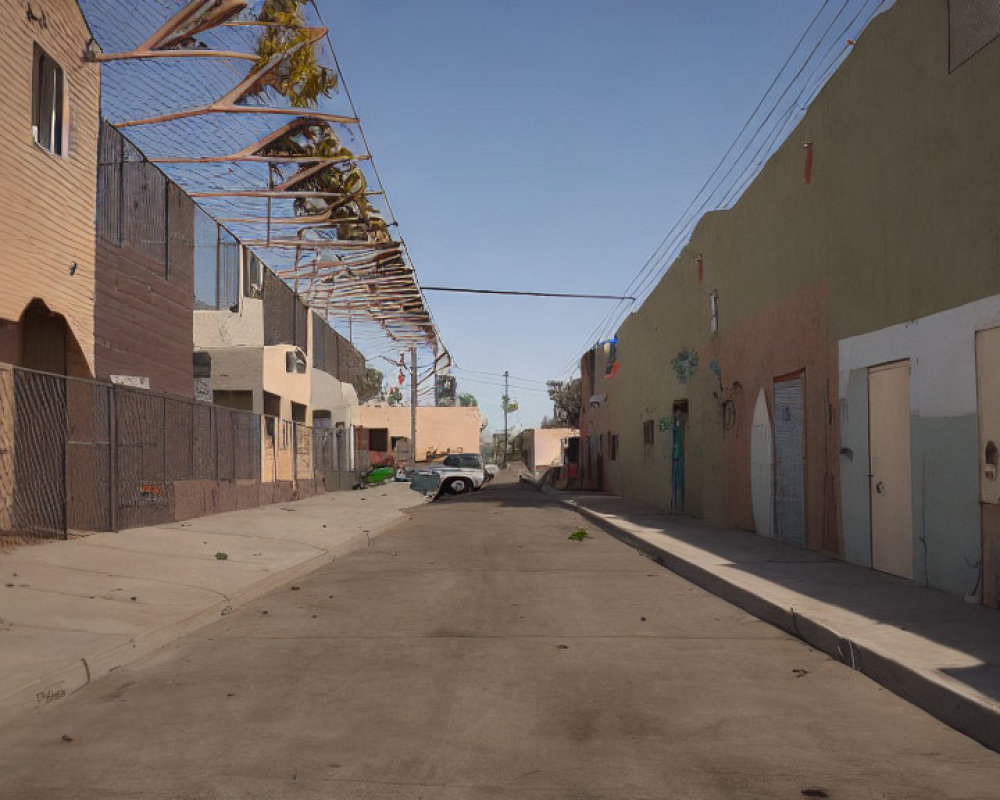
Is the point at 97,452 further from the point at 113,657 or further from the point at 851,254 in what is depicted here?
the point at 851,254

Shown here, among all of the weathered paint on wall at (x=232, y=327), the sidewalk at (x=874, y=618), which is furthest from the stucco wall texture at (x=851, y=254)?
the weathered paint on wall at (x=232, y=327)

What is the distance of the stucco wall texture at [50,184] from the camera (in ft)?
43.0

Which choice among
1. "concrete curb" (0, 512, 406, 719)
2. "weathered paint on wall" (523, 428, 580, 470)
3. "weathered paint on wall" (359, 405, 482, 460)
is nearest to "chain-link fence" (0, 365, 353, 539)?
"concrete curb" (0, 512, 406, 719)

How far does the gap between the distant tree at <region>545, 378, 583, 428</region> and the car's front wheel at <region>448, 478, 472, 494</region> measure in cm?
4935

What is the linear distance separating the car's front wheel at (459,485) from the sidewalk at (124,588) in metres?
21.5

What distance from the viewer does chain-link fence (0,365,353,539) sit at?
38.8 feet

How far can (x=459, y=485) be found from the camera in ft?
131

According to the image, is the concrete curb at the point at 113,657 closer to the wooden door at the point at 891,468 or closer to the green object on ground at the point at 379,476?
the wooden door at the point at 891,468

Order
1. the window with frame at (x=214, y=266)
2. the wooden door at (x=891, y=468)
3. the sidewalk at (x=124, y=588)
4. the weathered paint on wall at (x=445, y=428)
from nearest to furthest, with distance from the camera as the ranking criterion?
the sidewalk at (x=124, y=588), the wooden door at (x=891, y=468), the window with frame at (x=214, y=266), the weathered paint on wall at (x=445, y=428)

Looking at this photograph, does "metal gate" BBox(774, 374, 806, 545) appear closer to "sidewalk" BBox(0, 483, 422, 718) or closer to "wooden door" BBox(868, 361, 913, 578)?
"wooden door" BBox(868, 361, 913, 578)

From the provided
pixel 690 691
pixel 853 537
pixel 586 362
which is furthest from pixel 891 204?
pixel 586 362

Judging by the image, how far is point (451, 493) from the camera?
131ft

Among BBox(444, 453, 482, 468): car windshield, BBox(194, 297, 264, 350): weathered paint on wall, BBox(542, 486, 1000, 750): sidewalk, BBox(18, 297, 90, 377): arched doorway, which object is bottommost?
BBox(542, 486, 1000, 750): sidewalk

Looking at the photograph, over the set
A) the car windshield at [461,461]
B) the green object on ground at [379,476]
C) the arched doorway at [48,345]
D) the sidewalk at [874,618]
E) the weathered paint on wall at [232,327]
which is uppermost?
the weathered paint on wall at [232,327]
